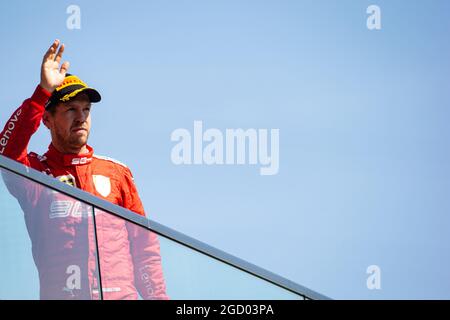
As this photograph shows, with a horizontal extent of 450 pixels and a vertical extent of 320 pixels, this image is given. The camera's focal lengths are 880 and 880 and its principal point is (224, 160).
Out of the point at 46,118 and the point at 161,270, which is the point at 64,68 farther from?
the point at 161,270

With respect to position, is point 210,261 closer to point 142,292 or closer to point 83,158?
point 142,292

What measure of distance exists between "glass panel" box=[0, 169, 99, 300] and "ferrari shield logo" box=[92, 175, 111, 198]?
1.09 m

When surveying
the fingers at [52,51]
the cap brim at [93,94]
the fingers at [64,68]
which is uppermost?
the fingers at [52,51]

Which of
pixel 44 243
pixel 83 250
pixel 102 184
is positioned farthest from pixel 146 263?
pixel 102 184

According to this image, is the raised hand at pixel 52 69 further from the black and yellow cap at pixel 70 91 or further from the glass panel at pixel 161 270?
the glass panel at pixel 161 270

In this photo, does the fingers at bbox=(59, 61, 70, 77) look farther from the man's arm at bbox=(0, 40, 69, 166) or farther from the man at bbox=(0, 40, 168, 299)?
the man at bbox=(0, 40, 168, 299)

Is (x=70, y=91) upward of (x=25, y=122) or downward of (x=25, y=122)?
upward

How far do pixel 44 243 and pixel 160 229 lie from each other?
1.45ft

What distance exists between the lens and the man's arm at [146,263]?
338 cm

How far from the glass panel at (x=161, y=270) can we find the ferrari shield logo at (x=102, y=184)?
106 centimetres

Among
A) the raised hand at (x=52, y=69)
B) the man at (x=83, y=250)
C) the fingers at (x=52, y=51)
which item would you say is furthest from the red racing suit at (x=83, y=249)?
the fingers at (x=52, y=51)

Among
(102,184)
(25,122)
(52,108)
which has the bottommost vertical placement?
(102,184)

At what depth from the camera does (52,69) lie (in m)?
4.54

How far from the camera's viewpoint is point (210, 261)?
11.2 ft
